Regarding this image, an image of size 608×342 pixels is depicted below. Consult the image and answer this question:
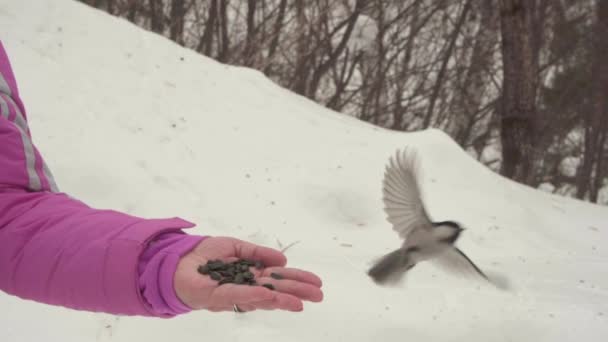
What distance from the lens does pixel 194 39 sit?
20.6 feet

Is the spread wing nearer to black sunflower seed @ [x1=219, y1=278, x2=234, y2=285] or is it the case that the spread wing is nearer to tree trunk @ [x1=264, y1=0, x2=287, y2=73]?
black sunflower seed @ [x1=219, y1=278, x2=234, y2=285]

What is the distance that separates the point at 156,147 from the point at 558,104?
19.9 feet

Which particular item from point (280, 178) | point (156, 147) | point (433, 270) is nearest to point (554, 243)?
point (433, 270)

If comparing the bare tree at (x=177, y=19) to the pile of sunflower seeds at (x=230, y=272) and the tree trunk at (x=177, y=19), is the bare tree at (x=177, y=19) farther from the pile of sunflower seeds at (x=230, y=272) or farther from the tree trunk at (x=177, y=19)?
the pile of sunflower seeds at (x=230, y=272)

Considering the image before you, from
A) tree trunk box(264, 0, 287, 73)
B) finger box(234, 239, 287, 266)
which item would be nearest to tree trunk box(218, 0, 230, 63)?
tree trunk box(264, 0, 287, 73)

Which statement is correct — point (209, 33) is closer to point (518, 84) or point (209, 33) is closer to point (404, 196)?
point (518, 84)

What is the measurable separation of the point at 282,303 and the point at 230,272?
14 centimetres

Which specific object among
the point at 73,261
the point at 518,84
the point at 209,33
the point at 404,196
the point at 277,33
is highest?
the point at 277,33

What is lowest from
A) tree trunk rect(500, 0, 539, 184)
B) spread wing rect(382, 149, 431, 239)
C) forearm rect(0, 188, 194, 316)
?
forearm rect(0, 188, 194, 316)

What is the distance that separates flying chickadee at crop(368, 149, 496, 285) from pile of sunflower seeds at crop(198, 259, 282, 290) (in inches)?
30.0

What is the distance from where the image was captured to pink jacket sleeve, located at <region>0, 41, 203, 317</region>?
998 mm

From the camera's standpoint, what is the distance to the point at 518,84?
12.9 feet

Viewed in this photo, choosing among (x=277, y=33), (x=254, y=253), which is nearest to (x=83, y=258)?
(x=254, y=253)

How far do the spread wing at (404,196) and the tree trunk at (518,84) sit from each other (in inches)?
101
